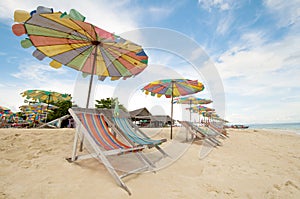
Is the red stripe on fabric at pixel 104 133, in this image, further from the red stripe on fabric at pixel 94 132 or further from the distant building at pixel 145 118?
the distant building at pixel 145 118

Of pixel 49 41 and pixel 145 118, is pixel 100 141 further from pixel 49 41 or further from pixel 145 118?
pixel 145 118

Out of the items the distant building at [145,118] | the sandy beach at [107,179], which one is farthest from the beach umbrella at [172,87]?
the distant building at [145,118]

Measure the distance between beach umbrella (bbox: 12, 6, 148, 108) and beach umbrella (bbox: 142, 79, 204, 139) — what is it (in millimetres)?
1995

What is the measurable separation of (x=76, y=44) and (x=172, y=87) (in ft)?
12.3

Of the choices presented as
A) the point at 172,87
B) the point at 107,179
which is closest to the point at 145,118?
the point at 172,87

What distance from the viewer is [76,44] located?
3.03 meters

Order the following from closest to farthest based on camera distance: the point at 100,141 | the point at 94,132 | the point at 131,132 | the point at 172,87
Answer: the point at 100,141
the point at 94,132
the point at 131,132
the point at 172,87

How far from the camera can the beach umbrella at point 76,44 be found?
2.08 m

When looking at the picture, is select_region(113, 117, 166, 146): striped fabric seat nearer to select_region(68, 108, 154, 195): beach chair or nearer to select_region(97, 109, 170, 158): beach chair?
select_region(97, 109, 170, 158): beach chair

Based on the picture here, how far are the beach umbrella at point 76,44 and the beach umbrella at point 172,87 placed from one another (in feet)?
6.54

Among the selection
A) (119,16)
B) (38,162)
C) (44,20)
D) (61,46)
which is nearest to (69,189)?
(38,162)

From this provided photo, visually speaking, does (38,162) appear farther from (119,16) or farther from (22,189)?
(119,16)

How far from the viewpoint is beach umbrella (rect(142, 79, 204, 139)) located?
5.48m

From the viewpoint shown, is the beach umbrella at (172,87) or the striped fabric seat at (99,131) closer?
the striped fabric seat at (99,131)
